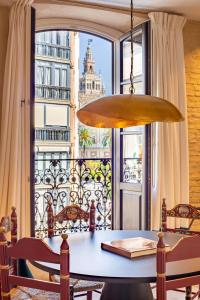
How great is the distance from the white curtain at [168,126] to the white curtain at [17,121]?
4.53 feet

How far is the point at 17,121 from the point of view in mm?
A: 3875

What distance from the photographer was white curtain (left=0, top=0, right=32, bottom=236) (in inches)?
151

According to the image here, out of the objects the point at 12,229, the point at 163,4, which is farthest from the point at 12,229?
the point at 163,4

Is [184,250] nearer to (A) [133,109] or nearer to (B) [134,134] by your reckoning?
(A) [133,109]

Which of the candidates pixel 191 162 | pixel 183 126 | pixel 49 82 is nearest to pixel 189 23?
pixel 183 126

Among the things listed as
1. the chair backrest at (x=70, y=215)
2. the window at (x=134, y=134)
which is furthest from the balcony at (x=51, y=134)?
the chair backrest at (x=70, y=215)

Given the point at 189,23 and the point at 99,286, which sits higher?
the point at 189,23

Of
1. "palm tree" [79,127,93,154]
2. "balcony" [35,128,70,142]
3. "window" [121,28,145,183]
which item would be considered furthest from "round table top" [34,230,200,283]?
"balcony" [35,128,70,142]

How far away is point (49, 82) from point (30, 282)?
11644 millimetres

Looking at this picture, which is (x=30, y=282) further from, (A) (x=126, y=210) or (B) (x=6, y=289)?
(A) (x=126, y=210)

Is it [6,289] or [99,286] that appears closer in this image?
[6,289]

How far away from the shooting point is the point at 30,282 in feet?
6.45

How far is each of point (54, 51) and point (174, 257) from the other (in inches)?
470

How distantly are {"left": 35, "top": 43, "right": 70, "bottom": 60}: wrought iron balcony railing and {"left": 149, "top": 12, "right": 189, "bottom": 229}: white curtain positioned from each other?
8935mm
